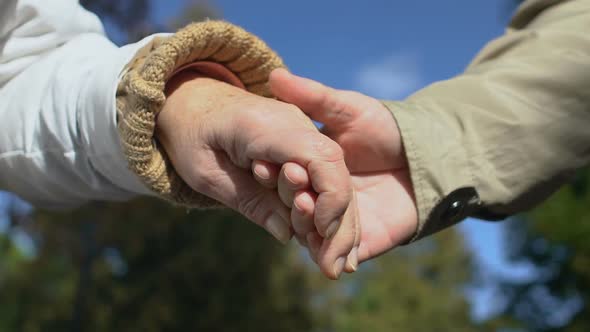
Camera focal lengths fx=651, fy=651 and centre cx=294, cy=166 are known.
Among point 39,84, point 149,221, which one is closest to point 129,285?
point 149,221

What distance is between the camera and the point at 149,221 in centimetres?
1228

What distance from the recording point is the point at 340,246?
129 cm

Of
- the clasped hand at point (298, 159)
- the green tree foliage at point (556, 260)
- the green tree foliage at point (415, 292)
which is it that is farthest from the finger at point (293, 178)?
the green tree foliage at point (415, 292)

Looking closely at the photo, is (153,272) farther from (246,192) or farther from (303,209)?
(303,209)

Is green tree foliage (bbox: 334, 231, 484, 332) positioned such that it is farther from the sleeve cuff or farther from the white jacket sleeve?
the white jacket sleeve

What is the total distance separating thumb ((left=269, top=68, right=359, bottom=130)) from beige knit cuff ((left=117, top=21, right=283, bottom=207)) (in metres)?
0.08

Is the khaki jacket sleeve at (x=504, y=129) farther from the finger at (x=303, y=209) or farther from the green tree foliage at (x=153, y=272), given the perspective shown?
the green tree foliage at (x=153, y=272)

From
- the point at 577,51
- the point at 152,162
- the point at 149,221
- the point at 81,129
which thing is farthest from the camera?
the point at 149,221

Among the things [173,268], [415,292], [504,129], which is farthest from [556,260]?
[504,129]

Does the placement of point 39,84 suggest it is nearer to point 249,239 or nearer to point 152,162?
point 152,162

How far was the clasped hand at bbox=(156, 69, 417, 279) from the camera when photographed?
4.06 ft

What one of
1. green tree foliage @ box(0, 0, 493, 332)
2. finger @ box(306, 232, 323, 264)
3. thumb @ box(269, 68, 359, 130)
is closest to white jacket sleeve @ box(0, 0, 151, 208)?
thumb @ box(269, 68, 359, 130)

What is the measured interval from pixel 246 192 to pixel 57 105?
0.56m

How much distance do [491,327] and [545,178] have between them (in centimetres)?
1588
